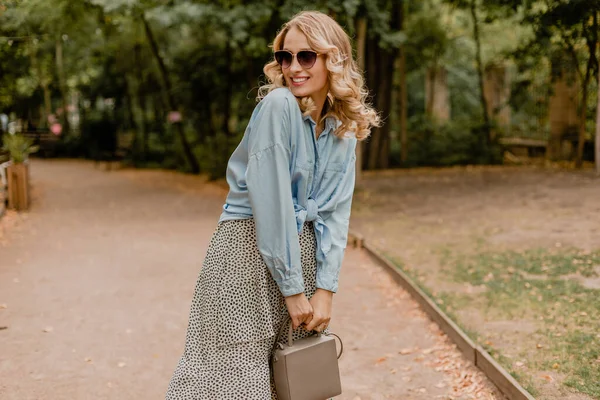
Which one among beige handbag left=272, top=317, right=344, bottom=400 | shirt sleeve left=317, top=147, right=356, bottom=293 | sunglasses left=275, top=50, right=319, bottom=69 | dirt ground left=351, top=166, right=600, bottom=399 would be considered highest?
sunglasses left=275, top=50, right=319, bottom=69

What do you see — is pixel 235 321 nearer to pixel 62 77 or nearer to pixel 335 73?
pixel 335 73

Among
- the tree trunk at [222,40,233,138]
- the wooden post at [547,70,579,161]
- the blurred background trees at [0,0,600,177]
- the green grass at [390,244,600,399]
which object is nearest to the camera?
the green grass at [390,244,600,399]

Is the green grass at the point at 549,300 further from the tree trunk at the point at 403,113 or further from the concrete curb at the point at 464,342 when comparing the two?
the tree trunk at the point at 403,113

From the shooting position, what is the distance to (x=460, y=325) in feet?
19.9

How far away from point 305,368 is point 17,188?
13187 mm

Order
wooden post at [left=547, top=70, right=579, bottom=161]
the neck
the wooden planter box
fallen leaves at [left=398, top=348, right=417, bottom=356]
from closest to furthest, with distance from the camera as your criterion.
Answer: the neck, fallen leaves at [left=398, top=348, right=417, bottom=356], the wooden planter box, wooden post at [left=547, top=70, right=579, bottom=161]

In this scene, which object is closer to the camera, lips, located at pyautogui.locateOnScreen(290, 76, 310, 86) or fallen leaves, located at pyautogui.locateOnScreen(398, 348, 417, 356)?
lips, located at pyautogui.locateOnScreen(290, 76, 310, 86)

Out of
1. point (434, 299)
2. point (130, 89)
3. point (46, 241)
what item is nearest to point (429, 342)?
point (434, 299)

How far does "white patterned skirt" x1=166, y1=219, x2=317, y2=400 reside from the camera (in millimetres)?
2648

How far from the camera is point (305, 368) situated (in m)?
2.68

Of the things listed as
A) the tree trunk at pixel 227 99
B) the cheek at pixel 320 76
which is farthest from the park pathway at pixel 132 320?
the tree trunk at pixel 227 99

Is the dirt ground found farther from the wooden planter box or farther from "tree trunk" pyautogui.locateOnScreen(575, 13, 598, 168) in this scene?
the wooden planter box

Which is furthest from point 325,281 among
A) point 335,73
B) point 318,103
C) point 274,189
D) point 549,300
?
point 549,300

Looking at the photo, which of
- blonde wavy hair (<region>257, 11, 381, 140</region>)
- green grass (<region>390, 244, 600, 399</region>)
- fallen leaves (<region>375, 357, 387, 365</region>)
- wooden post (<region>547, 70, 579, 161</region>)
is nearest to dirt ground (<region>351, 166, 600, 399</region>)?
green grass (<region>390, 244, 600, 399</region>)
